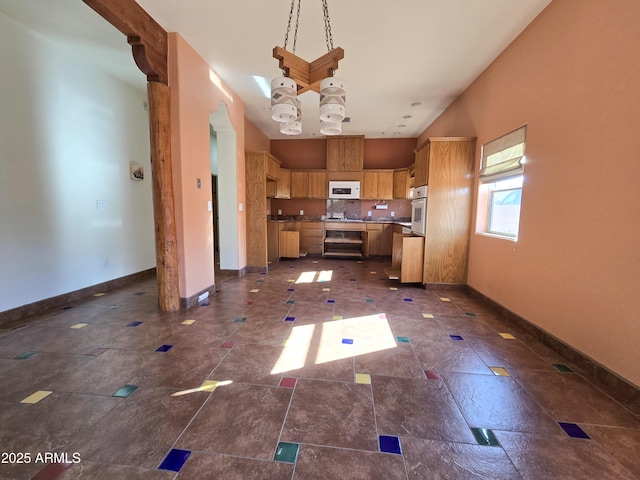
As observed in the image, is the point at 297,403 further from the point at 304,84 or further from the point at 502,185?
the point at 502,185

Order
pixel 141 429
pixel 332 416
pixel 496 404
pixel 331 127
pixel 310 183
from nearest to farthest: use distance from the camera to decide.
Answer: pixel 141 429 < pixel 332 416 < pixel 496 404 < pixel 331 127 < pixel 310 183

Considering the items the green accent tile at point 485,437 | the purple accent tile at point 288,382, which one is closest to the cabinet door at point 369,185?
the purple accent tile at point 288,382

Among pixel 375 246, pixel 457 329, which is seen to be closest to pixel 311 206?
pixel 375 246

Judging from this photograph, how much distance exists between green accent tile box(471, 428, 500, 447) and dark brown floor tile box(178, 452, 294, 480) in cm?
93

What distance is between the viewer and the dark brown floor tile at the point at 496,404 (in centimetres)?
139

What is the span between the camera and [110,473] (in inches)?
43.4

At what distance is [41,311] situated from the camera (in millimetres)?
2818

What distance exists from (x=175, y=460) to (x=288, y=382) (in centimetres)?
71

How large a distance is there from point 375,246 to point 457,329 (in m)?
3.70

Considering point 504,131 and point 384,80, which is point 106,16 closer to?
point 384,80

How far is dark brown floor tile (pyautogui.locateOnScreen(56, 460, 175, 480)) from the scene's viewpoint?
3.55 ft

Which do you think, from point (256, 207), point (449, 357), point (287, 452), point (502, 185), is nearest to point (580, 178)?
point (502, 185)

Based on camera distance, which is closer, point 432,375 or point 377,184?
point 432,375

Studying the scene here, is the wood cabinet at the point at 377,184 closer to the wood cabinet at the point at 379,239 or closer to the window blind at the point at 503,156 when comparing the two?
the wood cabinet at the point at 379,239
